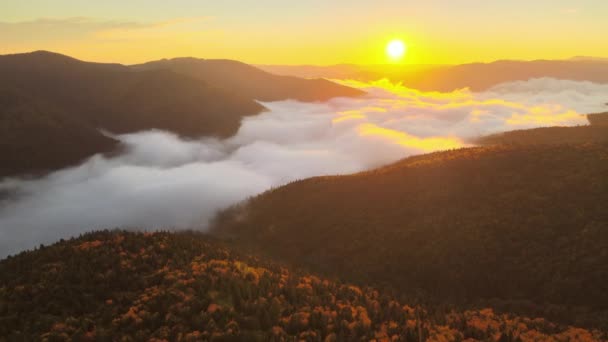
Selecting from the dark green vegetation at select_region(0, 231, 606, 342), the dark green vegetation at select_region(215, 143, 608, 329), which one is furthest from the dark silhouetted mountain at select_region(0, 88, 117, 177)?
the dark green vegetation at select_region(0, 231, 606, 342)

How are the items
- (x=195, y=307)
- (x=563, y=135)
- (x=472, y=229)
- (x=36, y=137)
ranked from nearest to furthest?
(x=195, y=307) < (x=472, y=229) < (x=563, y=135) < (x=36, y=137)

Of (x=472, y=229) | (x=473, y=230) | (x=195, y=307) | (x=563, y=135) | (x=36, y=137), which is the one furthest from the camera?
(x=36, y=137)

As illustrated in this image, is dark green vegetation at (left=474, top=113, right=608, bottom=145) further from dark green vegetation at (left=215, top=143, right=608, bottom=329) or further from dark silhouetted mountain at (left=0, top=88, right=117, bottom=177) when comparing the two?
dark silhouetted mountain at (left=0, top=88, right=117, bottom=177)

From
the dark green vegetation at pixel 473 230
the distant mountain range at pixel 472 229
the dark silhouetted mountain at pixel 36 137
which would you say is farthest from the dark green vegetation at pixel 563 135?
the dark silhouetted mountain at pixel 36 137

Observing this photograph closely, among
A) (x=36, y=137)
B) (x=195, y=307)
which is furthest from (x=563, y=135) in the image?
(x=36, y=137)

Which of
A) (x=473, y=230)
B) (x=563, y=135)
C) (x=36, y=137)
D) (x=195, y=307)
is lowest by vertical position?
(x=473, y=230)

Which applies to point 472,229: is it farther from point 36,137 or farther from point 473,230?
point 36,137

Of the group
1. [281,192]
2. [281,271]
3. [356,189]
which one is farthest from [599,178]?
[281,192]
